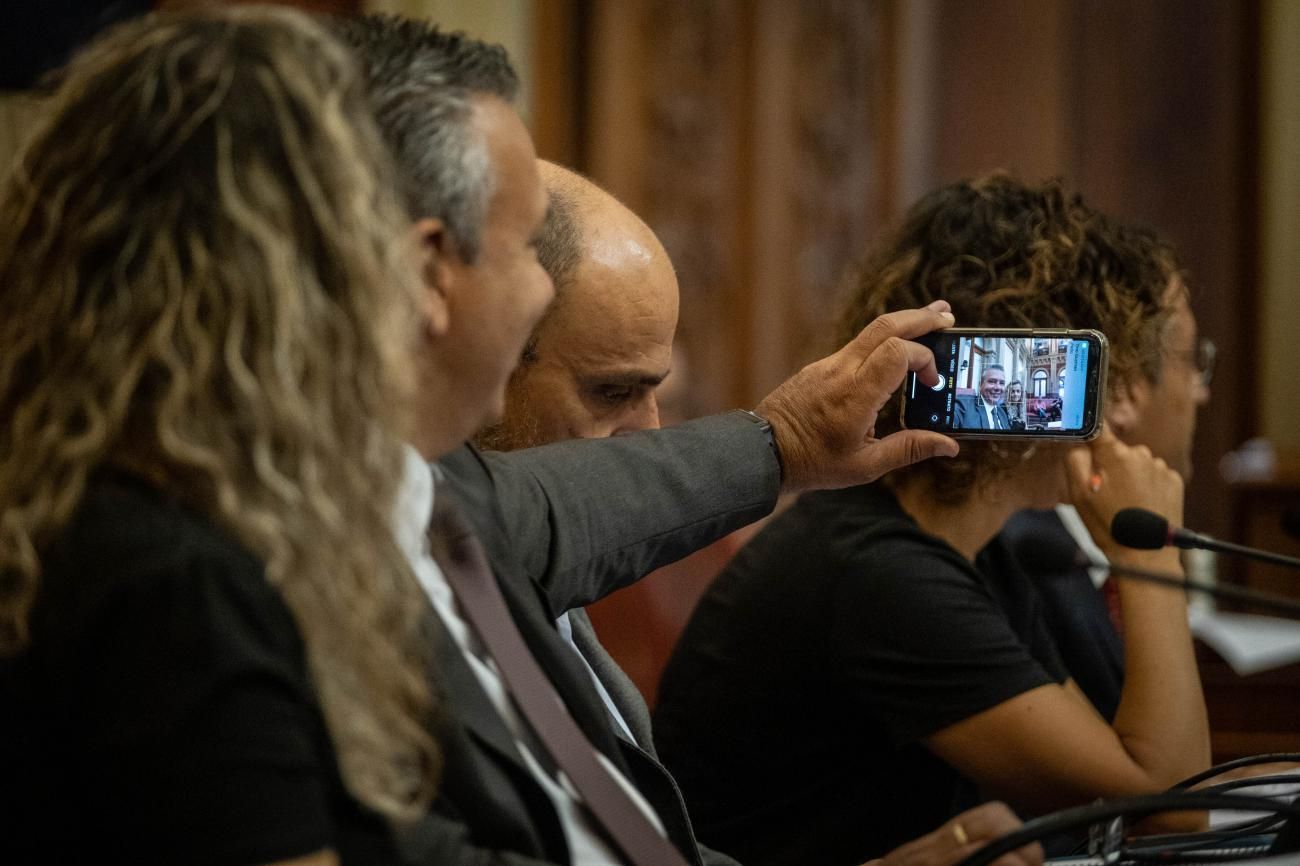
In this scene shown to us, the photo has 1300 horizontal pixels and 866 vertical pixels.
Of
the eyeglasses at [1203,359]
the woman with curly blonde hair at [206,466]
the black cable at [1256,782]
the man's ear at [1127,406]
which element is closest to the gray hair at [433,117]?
the woman with curly blonde hair at [206,466]

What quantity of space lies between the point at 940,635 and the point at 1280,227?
3089mm

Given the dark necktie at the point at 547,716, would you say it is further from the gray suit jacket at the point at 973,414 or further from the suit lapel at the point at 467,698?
the gray suit jacket at the point at 973,414

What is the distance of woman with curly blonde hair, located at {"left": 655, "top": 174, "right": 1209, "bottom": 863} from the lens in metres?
1.46

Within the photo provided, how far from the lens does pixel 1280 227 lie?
4.08 meters

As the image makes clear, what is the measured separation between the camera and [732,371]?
3.86m

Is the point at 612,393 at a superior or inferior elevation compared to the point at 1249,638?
superior

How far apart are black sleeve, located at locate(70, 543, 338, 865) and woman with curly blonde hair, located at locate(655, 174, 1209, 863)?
872 millimetres

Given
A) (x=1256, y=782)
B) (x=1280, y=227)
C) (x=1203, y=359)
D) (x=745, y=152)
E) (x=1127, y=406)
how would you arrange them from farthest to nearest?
(x=1280, y=227) → (x=745, y=152) → (x=1203, y=359) → (x=1127, y=406) → (x=1256, y=782)

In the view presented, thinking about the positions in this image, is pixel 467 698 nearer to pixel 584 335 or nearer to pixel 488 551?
pixel 488 551

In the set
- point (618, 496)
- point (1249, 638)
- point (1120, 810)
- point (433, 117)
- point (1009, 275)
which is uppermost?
point (433, 117)

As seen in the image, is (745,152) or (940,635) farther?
(745,152)

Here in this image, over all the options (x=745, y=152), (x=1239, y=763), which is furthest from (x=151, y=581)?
(x=745, y=152)

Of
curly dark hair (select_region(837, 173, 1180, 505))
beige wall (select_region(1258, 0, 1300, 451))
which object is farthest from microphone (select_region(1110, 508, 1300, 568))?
beige wall (select_region(1258, 0, 1300, 451))

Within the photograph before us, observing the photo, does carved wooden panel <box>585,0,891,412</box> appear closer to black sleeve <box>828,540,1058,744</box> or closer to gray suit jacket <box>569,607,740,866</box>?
black sleeve <box>828,540,1058,744</box>
